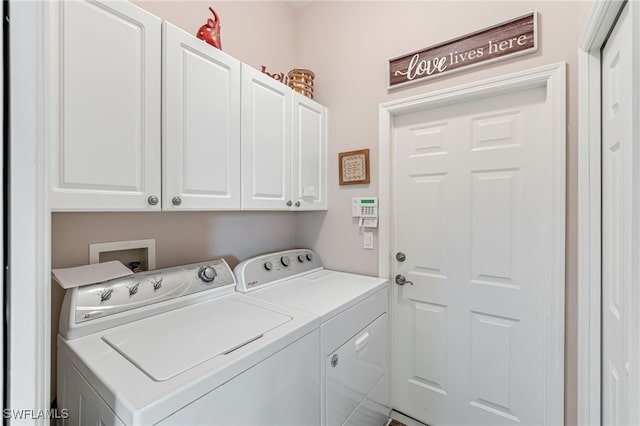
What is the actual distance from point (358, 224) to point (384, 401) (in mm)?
1140

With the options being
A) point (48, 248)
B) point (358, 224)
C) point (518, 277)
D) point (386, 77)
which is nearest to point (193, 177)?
point (48, 248)

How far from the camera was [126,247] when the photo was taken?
1349 millimetres

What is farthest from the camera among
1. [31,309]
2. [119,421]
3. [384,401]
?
[384,401]

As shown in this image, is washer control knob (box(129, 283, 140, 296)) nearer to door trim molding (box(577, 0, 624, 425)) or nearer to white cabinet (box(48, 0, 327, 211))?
white cabinet (box(48, 0, 327, 211))

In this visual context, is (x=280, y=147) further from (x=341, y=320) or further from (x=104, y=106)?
(x=341, y=320)

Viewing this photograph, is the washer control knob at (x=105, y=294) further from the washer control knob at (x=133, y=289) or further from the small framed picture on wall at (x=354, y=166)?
the small framed picture on wall at (x=354, y=166)

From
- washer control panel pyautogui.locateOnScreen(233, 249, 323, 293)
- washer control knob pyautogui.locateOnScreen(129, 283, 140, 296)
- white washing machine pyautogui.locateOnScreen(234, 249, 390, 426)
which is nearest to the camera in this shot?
washer control knob pyautogui.locateOnScreen(129, 283, 140, 296)

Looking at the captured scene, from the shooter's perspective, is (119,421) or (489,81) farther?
(489,81)

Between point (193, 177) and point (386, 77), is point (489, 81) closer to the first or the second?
point (386, 77)

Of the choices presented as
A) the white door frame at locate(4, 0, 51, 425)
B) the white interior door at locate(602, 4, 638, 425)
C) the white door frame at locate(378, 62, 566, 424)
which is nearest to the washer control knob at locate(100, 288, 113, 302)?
the white door frame at locate(4, 0, 51, 425)

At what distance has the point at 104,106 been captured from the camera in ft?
3.28

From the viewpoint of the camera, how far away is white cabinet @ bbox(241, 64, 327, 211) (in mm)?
1516

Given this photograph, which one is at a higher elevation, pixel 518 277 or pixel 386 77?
pixel 386 77

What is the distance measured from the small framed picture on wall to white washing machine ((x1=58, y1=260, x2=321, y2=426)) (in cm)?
104
